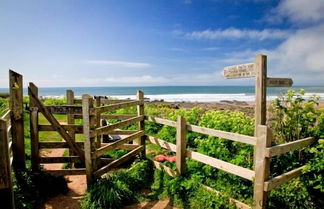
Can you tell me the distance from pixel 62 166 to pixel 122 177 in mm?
2310

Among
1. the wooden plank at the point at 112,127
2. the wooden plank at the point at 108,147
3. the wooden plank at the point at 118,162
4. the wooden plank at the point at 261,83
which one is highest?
the wooden plank at the point at 261,83

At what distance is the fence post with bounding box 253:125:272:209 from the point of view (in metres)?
3.24

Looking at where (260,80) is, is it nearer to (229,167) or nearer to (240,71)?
(240,71)

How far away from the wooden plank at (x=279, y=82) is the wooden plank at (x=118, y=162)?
3.69 meters

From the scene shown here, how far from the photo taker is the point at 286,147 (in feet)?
11.5

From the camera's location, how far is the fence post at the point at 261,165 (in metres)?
3.24

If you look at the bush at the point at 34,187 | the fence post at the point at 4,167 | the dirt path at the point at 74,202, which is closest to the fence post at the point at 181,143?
the dirt path at the point at 74,202

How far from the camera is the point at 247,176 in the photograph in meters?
3.61

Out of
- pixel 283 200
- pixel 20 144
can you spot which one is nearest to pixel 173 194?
pixel 283 200

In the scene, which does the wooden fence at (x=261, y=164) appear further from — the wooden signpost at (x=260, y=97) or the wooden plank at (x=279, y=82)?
the wooden plank at (x=279, y=82)

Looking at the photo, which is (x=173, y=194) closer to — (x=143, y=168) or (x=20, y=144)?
(x=143, y=168)

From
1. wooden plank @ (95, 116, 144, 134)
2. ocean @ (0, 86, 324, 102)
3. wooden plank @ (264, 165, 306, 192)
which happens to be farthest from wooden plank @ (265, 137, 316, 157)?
Result: wooden plank @ (95, 116, 144, 134)

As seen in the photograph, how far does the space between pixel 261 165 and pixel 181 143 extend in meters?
1.83

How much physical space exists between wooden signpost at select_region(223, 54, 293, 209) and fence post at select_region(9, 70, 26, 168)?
4.21 m
